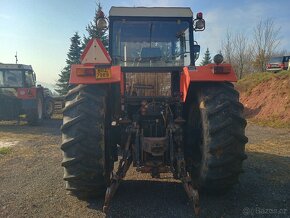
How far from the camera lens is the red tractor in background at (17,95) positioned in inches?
591

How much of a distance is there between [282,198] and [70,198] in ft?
10.6

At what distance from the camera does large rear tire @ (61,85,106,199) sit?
4336 millimetres

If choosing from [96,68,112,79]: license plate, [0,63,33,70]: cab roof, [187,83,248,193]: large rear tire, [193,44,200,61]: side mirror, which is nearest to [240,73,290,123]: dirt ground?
[193,44,200,61]: side mirror

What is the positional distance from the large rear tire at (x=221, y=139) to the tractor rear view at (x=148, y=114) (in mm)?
13

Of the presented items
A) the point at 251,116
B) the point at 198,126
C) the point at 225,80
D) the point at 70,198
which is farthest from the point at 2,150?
the point at 251,116

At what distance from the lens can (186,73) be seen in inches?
191

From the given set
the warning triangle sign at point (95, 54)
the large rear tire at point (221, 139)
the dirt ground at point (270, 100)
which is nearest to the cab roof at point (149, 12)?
the warning triangle sign at point (95, 54)

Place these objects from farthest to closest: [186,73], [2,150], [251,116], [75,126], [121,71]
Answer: [251,116], [2,150], [121,71], [186,73], [75,126]

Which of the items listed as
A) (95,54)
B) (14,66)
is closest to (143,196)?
(95,54)

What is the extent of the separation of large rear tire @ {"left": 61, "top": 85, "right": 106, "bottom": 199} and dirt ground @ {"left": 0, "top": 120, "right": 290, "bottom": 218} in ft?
1.47

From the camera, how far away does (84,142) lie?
4336 mm

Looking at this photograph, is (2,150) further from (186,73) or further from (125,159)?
(186,73)

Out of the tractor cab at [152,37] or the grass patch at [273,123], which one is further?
the grass patch at [273,123]
